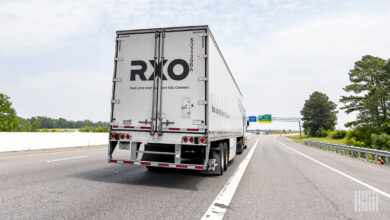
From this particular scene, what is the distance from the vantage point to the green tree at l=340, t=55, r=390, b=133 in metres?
35.8

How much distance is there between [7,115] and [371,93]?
89.2 metres

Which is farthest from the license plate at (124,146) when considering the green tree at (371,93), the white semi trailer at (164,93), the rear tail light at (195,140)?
the green tree at (371,93)

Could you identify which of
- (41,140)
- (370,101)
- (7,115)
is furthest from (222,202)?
(7,115)

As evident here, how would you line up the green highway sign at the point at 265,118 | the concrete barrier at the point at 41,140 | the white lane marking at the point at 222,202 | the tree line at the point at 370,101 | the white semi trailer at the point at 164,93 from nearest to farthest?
1. the white lane marking at the point at 222,202
2. the white semi trailer at the point at 164,93
3. the concrete barrier at the point at 41,140
4. the tree line at the point at 370,101
5. the green highway sign at the point at 265,118

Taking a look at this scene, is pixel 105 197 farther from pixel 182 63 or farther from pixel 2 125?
pixel 2 125

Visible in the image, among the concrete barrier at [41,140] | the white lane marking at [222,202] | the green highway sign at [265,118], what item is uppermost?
the green highway sign at [265,118]

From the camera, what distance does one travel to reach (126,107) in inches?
250

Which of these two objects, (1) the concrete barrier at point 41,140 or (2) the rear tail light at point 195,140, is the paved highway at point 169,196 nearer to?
(2) the rear tail light at point 195,140

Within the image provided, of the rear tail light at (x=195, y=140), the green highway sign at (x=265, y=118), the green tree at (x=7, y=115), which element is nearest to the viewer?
the rear tail light at (x=195, y=140)

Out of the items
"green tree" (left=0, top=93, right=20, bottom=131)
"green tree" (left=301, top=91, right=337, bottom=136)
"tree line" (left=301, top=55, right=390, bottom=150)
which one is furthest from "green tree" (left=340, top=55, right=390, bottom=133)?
"green tree" (left=0, top=93, right=20, bottom=131)

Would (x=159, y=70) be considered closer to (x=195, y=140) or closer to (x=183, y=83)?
(x=183, y=83)

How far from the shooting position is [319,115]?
7444cm

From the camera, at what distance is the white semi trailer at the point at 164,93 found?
591 cm

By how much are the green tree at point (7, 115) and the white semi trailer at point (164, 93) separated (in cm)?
7713
